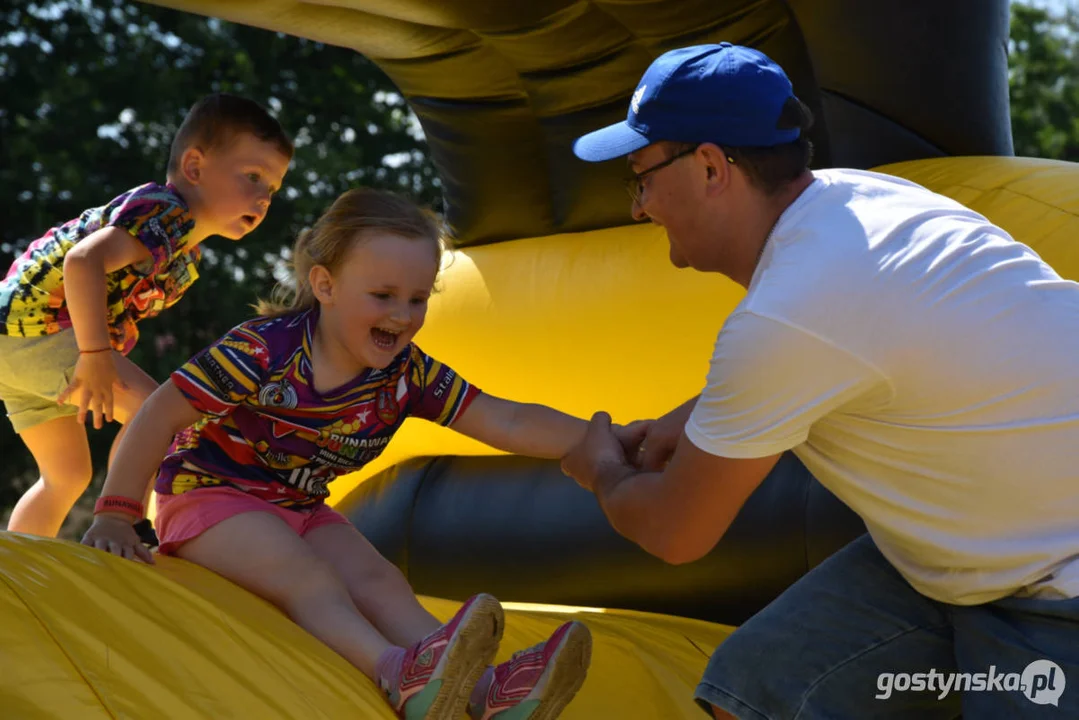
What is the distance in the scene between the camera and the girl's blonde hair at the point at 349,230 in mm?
2004

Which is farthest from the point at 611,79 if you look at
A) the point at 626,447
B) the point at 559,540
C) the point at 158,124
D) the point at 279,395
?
the point at 158,124

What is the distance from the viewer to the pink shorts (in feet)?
6.35

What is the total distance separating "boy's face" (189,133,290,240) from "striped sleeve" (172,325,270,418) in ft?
2.44

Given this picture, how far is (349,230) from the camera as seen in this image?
2.01 meters

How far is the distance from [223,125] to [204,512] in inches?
37.8

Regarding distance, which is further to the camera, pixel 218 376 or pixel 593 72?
pixel 593 72

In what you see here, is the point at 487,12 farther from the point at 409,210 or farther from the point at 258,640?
the point at 258,640

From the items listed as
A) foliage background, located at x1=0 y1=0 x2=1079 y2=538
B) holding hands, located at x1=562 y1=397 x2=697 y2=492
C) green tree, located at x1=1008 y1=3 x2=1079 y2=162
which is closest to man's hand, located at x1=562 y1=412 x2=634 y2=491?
holding hands, located at x1=562 y1=397 x2=697 y2=492

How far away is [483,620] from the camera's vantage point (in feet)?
5.32

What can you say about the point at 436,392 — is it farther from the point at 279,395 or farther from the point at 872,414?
the point at 872,414

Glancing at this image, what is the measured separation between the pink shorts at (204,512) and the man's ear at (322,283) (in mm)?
324

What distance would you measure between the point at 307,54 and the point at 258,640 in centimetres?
802

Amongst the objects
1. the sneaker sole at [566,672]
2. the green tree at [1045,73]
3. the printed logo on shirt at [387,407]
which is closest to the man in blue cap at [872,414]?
the sneaker sole at [566,672]

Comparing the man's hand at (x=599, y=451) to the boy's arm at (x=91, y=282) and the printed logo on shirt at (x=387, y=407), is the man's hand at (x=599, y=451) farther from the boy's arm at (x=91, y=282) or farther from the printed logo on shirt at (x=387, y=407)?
the boy's arm at (x=91, y=282)
